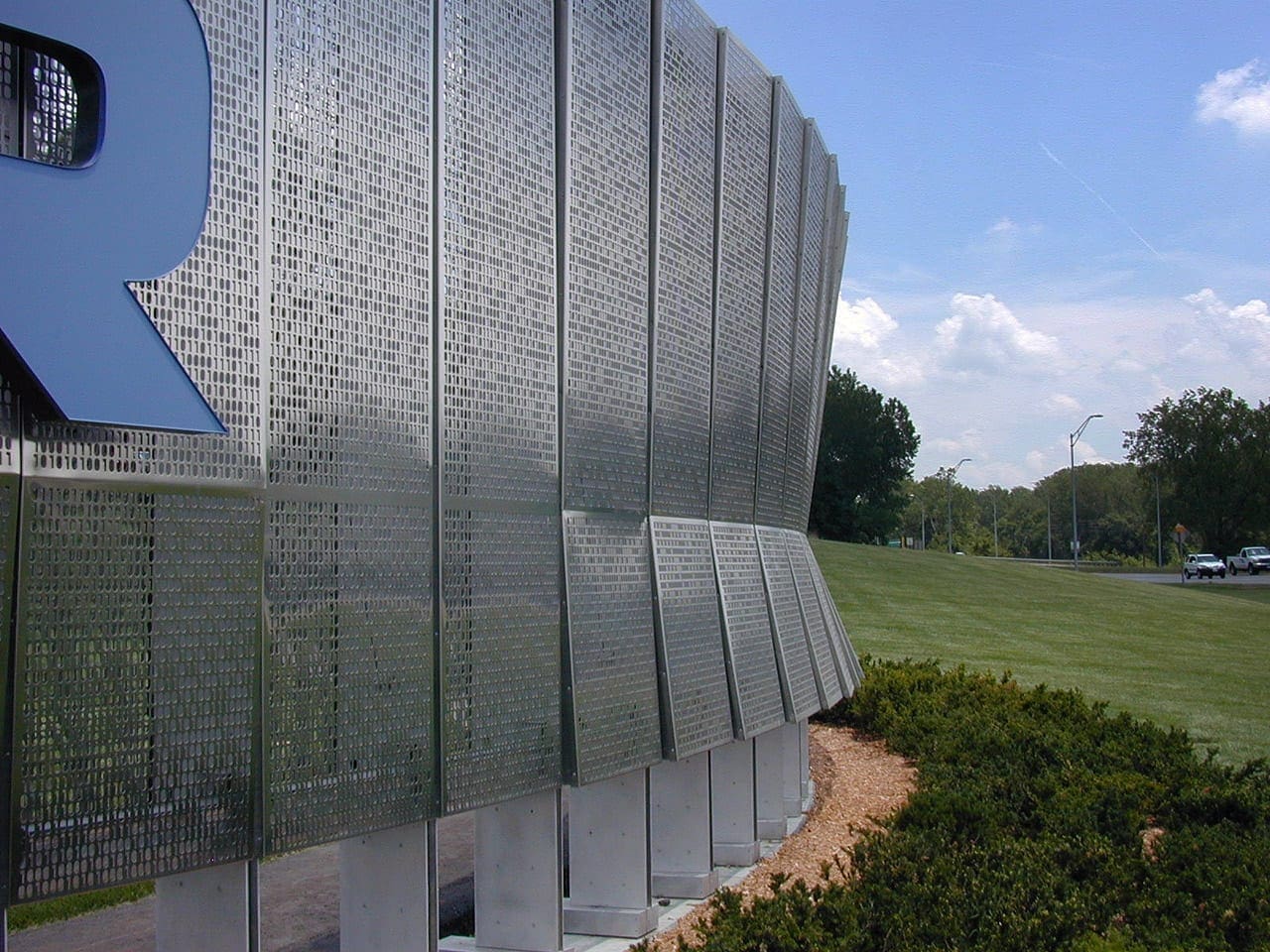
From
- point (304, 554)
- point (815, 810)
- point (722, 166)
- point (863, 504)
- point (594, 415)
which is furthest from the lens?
point (863, 504)

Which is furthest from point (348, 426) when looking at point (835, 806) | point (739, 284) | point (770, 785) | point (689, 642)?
point (835, 806)

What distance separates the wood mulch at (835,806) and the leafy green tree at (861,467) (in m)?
56.1

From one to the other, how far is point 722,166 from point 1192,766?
7.90 metres

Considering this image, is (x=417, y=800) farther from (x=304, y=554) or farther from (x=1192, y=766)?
(x=1192, y=766)

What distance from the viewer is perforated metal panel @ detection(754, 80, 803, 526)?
34.4ft

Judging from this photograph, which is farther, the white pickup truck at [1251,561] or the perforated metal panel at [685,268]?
the white pickup truck at [1251,561]

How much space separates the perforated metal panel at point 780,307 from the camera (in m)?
10.5

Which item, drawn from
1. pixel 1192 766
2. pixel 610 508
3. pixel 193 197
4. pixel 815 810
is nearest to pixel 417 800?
pixel 610 508

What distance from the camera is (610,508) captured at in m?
7.60

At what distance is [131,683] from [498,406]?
8.37 feet

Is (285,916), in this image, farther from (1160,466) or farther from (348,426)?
(1160,466)

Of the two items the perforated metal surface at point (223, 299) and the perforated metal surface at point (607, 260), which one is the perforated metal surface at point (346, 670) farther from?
the perforated metal surface at point (607, 260)

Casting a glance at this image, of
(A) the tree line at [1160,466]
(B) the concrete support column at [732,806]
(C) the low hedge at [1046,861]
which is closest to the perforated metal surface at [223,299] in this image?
(C) the low hedge at [1046,861]

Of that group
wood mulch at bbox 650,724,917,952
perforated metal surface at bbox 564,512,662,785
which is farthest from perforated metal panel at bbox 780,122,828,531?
perforated metal surface at bbox 564,512,662,785
